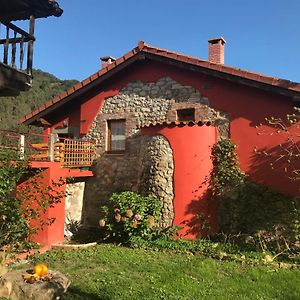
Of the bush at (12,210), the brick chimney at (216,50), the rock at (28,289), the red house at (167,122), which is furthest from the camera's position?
the brick chimney at (216,50)

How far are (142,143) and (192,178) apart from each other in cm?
205

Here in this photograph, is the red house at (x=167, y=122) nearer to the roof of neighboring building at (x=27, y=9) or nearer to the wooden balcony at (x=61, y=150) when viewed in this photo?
the wooden balcony at (x=61, y=150)

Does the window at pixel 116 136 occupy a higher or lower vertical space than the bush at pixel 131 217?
higher

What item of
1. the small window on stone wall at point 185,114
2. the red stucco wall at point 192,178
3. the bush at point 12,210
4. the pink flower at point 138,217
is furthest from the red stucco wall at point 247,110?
the bush at point 12,210

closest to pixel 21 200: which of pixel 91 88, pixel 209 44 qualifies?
pixel 91 88

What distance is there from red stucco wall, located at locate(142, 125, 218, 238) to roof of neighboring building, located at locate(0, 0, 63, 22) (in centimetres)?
493

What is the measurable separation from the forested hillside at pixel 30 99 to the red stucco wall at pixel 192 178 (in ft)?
65.0

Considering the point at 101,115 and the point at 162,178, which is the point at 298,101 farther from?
the point at 101,115

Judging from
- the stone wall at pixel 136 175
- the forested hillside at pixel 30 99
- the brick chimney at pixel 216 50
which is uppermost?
the forested hillside at pixel 30 99

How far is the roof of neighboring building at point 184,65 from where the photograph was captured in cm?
960

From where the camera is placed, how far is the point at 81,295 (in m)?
6.00

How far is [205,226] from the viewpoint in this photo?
9969mm

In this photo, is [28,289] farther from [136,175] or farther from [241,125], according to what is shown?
[241,125]

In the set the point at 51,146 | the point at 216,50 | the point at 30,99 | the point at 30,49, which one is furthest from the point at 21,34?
the point at 30,99
